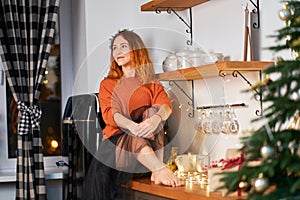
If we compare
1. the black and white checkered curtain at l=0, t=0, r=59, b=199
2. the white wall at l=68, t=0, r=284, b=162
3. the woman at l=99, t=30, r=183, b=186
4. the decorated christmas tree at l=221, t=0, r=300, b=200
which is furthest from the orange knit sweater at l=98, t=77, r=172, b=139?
the decorated christmas tree at l=221, t=0, r=300, b=200

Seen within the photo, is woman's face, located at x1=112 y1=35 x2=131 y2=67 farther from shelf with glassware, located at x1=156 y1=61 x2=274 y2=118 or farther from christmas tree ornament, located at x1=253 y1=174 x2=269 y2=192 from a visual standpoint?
christmas tree ornament, located at x1=253 y1=174 x2=269 y2=192

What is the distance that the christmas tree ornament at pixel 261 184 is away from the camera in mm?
1408

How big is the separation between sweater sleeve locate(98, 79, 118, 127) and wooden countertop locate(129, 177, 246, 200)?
0.30m

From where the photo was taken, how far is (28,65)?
3.68 meters

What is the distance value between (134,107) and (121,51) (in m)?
0.28

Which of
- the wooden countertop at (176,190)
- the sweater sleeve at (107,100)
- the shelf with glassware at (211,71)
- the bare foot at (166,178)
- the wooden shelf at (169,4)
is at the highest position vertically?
the wooden shelf at (169,4)

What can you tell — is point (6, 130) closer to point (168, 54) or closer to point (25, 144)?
point (25, 144)

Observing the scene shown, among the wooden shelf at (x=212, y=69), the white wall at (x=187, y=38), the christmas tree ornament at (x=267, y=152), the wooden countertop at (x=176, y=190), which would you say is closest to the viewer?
the christmas tree ornament at (x=267, y=152)

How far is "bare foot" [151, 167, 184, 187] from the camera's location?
2.76 m

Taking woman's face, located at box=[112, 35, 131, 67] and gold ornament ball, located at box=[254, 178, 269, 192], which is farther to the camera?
woman's face, located at box=[112, 35, 131, 67]

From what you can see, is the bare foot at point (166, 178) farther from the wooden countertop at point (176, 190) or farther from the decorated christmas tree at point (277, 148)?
the decorated christmas tree at point (277, 148)

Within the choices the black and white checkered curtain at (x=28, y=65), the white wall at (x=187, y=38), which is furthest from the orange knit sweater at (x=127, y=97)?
the black and white checkered curtain at (x=28, y=65)

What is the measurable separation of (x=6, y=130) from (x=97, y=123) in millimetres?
890

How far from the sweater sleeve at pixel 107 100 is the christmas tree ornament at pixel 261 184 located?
1.65 meters
